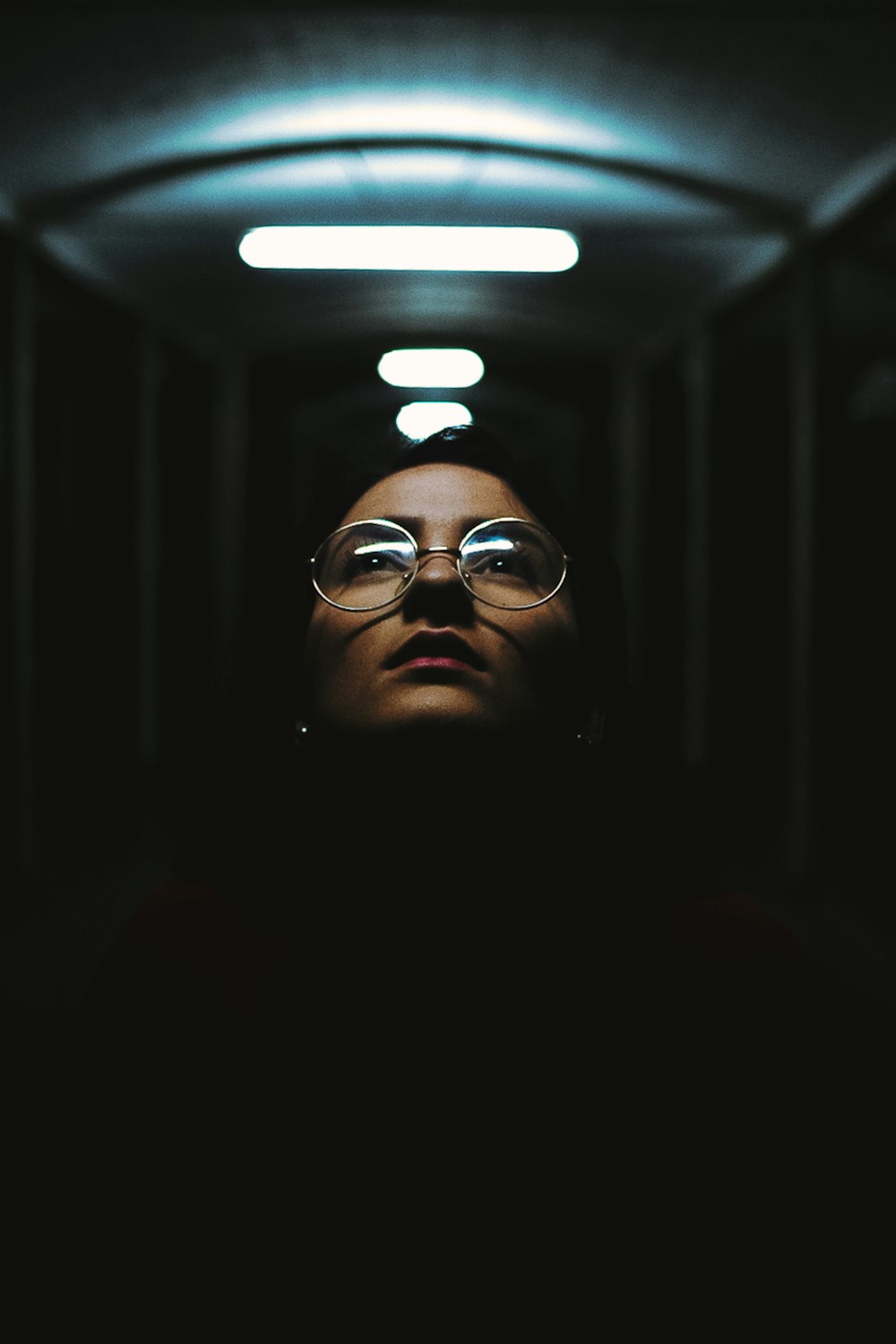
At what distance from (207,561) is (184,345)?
1.49 m

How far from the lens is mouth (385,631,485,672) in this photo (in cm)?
122

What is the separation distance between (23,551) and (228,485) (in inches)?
102

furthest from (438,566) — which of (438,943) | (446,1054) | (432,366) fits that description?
(432,366)

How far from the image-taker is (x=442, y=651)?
1223 mm

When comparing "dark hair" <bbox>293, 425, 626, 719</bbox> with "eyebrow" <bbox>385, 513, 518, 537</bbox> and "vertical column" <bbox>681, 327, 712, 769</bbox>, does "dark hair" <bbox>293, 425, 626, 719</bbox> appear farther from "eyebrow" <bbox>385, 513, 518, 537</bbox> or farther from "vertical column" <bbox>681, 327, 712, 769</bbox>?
"vertical column" <bbox>681, 327, 712, 769</bbox>

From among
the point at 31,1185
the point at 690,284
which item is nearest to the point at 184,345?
the point at 690,284

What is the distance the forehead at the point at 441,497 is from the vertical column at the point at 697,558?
18.1ft

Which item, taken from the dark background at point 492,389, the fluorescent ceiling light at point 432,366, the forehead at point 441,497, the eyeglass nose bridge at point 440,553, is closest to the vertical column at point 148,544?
the dark background at point 492,389

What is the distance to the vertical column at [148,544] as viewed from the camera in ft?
23.6

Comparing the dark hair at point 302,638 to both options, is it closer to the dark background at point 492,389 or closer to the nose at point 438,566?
the dark background at point 492,389

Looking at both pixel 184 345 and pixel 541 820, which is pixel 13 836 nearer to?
pixel 184 345

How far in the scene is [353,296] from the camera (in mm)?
6602

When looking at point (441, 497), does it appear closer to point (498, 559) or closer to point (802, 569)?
point (498, 559)

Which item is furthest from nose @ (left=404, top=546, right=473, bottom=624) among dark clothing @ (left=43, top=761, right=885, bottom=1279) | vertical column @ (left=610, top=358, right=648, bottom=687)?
vertical column @ (left=610, top=358, right=648, bottom=687)
